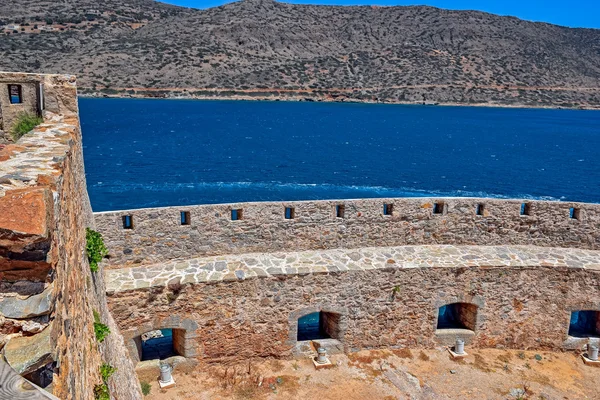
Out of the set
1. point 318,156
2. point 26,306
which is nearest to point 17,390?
point 26,306

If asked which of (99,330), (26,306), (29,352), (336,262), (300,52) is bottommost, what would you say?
(336,262)

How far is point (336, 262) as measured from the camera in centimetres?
1259

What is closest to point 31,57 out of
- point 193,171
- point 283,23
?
point 283,23

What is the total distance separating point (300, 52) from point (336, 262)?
97.1 meters

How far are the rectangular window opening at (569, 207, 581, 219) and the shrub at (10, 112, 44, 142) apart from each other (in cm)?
1358

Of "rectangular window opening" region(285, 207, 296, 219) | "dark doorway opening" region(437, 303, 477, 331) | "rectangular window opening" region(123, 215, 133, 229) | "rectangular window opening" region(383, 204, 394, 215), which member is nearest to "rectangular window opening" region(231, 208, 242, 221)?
"rectangular window opening" region(285, 207, 296, 219)

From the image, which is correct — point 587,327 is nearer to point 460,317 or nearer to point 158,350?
point 460,317

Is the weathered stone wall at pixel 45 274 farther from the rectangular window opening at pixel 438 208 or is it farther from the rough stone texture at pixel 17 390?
the rectangular window opening at pixel 438 208

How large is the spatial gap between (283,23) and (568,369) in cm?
10801

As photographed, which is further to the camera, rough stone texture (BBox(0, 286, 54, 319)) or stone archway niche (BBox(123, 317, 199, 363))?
stone archway niche (BBox(123, 317, 199, 363))

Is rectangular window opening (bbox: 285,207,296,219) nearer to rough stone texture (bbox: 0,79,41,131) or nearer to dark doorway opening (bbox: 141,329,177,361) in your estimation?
dark doorway opening (bbox: 141,329,177,361)

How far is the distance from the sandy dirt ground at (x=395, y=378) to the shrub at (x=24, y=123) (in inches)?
227

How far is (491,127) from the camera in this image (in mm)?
69062

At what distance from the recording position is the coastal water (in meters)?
31.4
